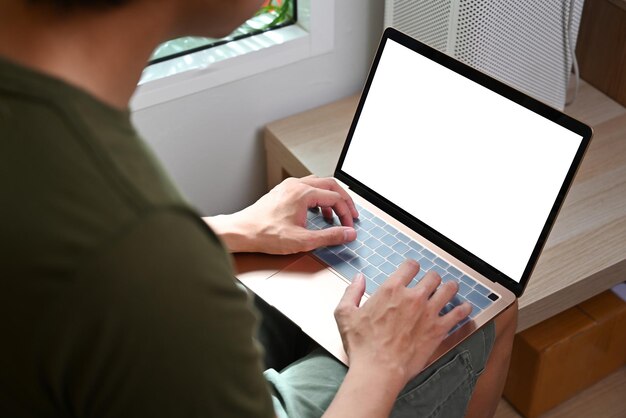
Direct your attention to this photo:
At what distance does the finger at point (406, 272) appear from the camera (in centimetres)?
99

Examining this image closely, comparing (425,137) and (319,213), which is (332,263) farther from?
(425,137)

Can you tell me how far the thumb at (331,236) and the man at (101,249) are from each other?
482 mm

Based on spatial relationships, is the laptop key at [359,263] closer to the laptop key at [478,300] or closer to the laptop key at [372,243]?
the laptop key at [372,243]

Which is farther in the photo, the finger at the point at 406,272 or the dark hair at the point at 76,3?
the finger at the point at 406,272

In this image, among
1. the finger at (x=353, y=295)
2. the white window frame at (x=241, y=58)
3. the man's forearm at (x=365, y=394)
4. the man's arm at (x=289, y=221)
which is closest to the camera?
the man's forearm at (x=365, y=394)

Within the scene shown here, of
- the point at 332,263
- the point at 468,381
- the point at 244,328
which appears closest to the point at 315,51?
the point at 332,263

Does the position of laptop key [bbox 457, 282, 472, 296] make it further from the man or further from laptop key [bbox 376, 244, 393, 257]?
the man

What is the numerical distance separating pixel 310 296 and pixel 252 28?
624 mm

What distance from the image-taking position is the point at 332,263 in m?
1.09

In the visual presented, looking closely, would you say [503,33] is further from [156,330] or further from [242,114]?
[156,330]

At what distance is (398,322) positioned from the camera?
950 millimetres

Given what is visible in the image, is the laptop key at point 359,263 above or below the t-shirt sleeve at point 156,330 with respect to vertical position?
below

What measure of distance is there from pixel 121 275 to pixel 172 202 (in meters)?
0.06

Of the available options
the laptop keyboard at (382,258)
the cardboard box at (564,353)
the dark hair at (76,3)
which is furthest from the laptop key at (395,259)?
the dark hair at (76,3)
